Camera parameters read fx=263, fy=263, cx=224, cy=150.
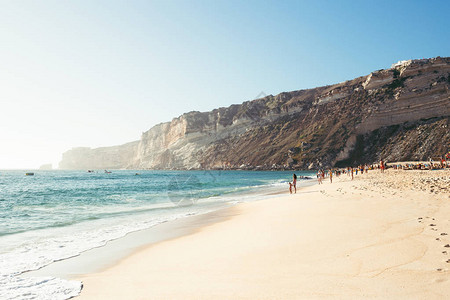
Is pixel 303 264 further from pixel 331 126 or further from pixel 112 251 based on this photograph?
pixel 331 126

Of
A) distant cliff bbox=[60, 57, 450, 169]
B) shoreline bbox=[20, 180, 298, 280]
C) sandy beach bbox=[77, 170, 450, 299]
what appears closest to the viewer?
sandy beach bbox=[77, 170, 450, 299]

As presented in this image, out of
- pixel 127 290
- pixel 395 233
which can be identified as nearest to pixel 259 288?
pixel 127 290

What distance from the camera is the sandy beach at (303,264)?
3854 mm

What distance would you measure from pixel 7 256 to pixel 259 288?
787 cm

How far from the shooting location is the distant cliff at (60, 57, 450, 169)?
238 feet

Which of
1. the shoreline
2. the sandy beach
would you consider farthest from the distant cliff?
the shoreline

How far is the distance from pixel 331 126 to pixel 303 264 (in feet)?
309

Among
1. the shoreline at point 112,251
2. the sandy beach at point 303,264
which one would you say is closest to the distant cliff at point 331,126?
the sandy beach at point 303,264

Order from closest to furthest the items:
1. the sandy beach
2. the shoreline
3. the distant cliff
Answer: the sandy beach < the shoreline < the distant cliff

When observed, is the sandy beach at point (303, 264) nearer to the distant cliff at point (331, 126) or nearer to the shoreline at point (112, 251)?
the shoreline at point (112, 251)

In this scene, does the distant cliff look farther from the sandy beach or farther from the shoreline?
the shoreline

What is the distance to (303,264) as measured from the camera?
4980 mm

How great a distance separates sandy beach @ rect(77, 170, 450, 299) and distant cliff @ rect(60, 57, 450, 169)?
233ft

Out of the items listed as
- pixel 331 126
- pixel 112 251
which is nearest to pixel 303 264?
pixel 112 251
